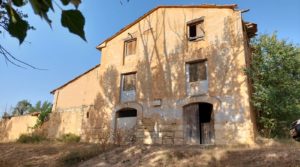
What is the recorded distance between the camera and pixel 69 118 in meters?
16.7

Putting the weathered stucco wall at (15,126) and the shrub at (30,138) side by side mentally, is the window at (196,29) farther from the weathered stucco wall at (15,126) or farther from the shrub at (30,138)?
the weathered stucco wall at (15,126)

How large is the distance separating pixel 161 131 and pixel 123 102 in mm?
2877

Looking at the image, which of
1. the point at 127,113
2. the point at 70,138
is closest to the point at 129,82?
the point at 127,113

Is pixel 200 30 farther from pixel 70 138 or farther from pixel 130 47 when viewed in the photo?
pixel 70 138

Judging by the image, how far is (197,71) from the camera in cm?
1277

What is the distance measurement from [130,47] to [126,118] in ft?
13.6

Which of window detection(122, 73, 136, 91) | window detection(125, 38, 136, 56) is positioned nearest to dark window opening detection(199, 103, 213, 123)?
window detection(122, 73, 136, 91)

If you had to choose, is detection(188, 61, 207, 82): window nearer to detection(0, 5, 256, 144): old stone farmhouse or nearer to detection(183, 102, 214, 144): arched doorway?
detection(0, 5, 256, 144): old stone farmhouse

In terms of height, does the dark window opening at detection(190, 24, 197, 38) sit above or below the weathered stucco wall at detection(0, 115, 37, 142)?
above

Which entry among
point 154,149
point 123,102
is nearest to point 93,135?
point 123,102

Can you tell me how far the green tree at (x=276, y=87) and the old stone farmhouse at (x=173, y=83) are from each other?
0.59 m

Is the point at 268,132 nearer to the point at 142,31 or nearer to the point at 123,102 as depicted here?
the point at 123,102

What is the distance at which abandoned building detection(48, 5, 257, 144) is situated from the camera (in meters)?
11.6

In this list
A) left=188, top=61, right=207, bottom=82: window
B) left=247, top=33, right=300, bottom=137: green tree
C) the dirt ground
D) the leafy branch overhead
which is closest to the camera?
the leafy branch overhead
